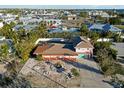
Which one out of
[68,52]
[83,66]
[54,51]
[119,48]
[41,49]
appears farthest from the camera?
[119,48]

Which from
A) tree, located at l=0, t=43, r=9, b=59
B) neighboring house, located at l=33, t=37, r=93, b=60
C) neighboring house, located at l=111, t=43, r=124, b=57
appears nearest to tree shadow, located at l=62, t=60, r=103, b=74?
neighboring house, located at l=33, t=37, r=93, b=60

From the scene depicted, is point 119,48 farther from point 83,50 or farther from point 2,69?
point 2,69

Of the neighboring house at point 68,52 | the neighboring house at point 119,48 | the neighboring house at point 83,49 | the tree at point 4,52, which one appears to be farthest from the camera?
the neighboring house at point 83,49

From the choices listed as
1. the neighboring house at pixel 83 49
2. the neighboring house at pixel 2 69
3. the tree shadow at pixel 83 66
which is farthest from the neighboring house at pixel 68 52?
the neighboring house at pixel 2 69

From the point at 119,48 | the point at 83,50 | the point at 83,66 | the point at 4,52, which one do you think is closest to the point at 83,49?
the point at 83,50

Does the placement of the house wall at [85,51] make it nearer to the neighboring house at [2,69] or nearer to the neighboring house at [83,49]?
the neighboring house at [83,49]

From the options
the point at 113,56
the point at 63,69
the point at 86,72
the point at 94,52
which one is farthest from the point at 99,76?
the point at 94,52

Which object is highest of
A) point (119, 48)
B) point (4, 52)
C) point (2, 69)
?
point (4, 52)

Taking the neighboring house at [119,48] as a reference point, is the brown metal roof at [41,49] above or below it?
above

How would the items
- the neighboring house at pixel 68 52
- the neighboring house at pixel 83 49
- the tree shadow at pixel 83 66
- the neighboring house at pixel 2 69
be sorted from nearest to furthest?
the neighboring house at pixel 2 69
the tree shadow at pixel 83 66
the neighboring house at pixel 68 52
the neighboring house at pixel 83 49

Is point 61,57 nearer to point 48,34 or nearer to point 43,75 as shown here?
point 43,75

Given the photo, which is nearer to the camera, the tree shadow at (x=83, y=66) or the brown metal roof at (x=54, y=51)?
the tree shadow at (x=83, y=66)
